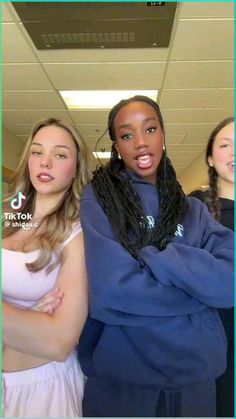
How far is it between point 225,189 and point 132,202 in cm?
24

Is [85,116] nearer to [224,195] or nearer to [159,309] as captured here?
[224,195]

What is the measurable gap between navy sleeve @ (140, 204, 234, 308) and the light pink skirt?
Answer: 288mm

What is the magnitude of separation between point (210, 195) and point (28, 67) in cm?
202

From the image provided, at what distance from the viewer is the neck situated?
0.78 metres

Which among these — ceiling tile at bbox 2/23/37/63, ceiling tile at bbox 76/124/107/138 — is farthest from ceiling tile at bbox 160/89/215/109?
ceiling tile at bbox 2/23/37/63

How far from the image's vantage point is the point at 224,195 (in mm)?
804

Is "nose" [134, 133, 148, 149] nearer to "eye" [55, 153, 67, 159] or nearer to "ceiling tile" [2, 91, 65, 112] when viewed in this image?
Result: "eye" [55, 153, 67, 159]

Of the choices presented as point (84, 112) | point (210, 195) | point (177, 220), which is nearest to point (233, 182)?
point (210, 195)

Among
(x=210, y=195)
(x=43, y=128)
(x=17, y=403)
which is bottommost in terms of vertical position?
(x=17, y=403)

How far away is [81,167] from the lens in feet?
2.63

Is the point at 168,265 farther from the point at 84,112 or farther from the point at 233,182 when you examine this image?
the point at 84,112

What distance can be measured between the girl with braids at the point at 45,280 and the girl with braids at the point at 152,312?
0.05 m

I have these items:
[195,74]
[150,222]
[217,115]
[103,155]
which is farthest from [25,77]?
[150,222]

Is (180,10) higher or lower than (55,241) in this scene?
higher
